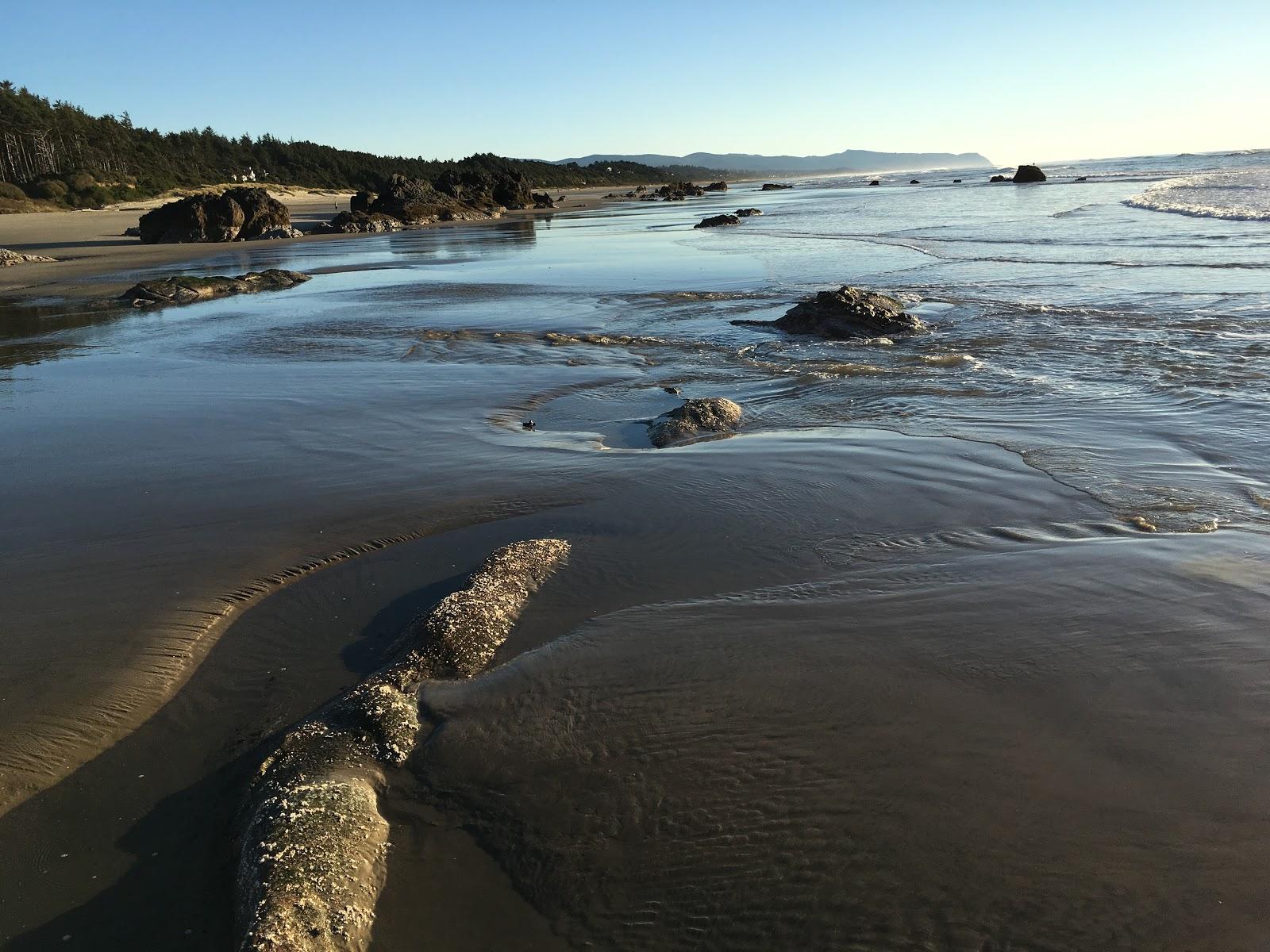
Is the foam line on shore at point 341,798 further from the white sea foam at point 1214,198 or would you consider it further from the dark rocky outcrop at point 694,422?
the white sea foam at point 1214,198

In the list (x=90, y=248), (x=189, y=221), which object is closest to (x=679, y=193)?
(x=189, y=221)

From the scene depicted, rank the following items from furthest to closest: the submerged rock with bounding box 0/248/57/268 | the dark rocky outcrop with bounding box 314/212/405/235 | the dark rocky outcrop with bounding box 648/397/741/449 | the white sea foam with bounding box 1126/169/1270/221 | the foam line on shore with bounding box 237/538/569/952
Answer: the dark rocky outcrop with bounding box 314/212/405/235 < the submerged rock with bounding box 0/248/57/268 < the white sea foam with bounding box 1126/169/1270/221 < the dark rocky outcrop with bounding box 648/397/741/449 < the foam line on shore with bounding box 237/538/569/952

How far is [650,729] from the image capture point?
113 inches

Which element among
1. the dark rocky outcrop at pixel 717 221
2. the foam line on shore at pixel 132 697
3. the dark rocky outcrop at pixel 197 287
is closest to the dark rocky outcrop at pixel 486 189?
Result: the dark rocky outcrop at pixel 717 221

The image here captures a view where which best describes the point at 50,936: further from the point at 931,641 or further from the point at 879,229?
the point at 879,229

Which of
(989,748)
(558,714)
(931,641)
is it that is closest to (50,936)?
(558,714)

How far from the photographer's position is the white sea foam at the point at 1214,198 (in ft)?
72.4

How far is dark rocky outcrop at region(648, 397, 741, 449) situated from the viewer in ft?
20.4

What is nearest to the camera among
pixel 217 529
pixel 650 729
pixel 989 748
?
pixel 989 748

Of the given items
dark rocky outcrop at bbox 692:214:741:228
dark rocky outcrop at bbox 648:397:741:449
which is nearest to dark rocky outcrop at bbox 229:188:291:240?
dark rocky outcrop at bbox 692:214:741:228

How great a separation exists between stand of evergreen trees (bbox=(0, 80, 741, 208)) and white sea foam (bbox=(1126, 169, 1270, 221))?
50058 millimetres

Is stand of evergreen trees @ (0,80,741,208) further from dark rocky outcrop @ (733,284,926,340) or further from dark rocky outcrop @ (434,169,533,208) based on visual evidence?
dark rocky outcrop @ (733,284,926,340)

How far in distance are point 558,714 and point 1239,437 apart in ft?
17.2

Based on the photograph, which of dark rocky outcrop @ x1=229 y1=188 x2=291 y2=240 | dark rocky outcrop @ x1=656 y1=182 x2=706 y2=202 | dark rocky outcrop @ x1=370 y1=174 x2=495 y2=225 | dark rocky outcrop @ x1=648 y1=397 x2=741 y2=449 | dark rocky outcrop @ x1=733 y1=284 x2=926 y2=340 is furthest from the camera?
dark rocky outcrop @ x1=656 y1=182 x2=706 y2=202
